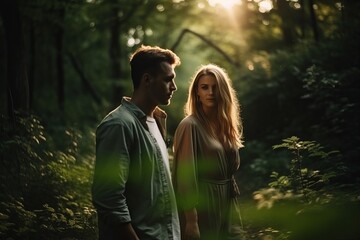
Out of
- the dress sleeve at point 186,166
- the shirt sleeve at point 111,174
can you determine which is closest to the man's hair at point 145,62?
the shirt sleeve at point 111,174

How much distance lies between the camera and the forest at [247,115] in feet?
16.4

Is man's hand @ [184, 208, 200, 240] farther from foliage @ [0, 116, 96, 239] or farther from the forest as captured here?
foliage @ [0, 116, 96, 239]

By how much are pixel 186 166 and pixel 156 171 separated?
1243 mm

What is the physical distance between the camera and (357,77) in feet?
28.7

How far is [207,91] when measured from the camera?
4953 millimetres

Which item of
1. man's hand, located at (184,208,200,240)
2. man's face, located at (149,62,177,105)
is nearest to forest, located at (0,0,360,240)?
man's hand, located at (184,208,200,240)

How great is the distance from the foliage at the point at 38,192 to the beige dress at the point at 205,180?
1.71 m

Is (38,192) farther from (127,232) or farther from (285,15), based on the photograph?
(285,15)

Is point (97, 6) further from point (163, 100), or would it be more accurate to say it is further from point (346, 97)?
point (163, 100)

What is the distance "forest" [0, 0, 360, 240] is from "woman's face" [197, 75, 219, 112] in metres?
0.99

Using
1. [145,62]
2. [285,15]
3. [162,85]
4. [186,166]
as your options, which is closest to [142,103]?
[162,85]

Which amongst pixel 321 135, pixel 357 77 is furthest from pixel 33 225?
pixel 357 77

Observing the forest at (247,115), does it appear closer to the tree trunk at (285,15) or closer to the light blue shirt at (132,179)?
the tree trunk at (285,15)

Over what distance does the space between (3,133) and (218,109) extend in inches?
145
